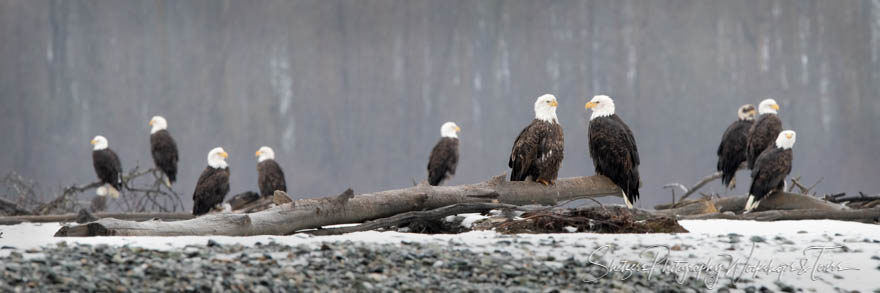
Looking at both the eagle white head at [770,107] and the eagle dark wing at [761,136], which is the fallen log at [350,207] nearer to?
the eagle dark wing at [761,136]

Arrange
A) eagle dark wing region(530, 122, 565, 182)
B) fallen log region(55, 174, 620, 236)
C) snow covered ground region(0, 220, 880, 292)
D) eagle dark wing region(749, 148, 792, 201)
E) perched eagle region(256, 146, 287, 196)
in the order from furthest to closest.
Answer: perched eagle region(256, 146, 287, 196), eagle dark wing region(749, 148, 792, 201), eagle dark wing region(530, 122, 565, 182), fallen log region(55, 174, 620, 236), snow covered ground region(0, 220, 880, 292)

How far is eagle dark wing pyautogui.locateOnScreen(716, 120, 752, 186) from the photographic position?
7148mm

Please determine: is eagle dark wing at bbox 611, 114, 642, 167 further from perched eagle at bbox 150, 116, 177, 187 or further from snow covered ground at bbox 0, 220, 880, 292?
perched eagle at bbox 150, 116, 177, 187

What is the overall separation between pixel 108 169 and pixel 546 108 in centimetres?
623

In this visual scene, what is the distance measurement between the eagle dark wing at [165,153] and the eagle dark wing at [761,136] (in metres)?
6.41

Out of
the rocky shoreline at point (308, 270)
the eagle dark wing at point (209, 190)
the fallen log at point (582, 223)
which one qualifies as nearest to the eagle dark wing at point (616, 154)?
the fallen log at point (582, 223)

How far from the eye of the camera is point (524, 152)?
473 cm

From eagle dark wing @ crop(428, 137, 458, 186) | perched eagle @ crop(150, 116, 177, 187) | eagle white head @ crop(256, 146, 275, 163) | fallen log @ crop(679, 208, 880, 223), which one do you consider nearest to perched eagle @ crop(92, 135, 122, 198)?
perched eagle @ crop(150, 116, 177, 187)

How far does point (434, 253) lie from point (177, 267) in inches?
39.2

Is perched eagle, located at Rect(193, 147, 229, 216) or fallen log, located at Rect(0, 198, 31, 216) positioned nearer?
fallen log, located at Rect(0, 198, 31, 216)

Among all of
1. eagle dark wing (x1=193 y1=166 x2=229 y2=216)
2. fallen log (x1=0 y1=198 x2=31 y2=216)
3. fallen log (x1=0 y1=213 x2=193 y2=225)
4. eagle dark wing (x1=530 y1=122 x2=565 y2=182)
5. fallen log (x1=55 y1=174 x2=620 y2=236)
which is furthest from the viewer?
eagle dark wing (x1=193 y1=166 x2=229 y2=216)

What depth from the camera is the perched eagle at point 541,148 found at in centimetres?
472

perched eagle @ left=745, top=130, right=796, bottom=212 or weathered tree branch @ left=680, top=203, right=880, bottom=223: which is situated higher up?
perched eagle @ left=745, top=130, right=796, bottom=212

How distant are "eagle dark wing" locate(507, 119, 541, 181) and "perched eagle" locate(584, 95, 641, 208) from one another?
44 cm
